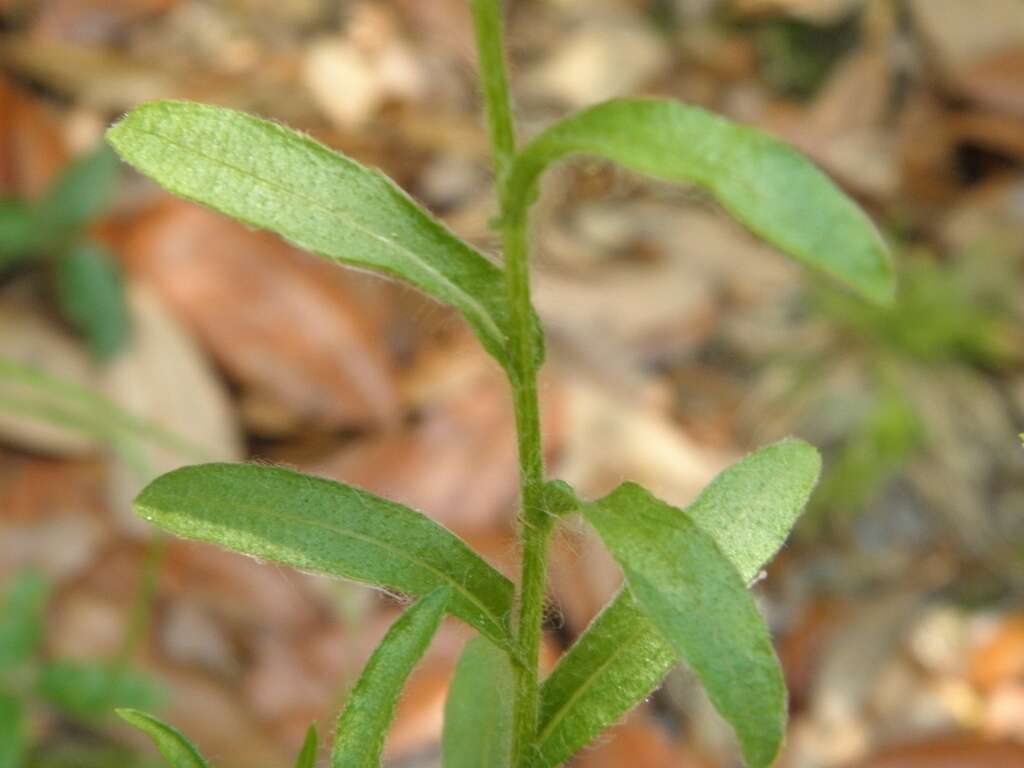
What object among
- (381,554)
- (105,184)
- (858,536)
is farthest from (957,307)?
(381,554)

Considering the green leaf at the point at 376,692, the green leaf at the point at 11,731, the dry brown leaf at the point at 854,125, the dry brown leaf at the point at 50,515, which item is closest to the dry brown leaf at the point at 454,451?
the dry brown leaf at the point at 50,515

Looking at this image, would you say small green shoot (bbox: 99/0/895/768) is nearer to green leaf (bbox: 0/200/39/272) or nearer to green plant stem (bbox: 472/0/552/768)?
green plant stem (bbox: 472/0/552/768)

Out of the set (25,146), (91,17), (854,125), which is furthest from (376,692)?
(854,125)

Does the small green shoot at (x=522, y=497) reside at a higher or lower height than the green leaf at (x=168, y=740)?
higher

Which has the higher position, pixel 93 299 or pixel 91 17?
pixel 91 17

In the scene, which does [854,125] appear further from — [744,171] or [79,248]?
[744,171]

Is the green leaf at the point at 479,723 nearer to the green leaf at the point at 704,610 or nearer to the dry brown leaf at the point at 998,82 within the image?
the green leaf at the point at 704,610

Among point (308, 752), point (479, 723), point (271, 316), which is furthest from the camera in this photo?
point (271, 316)
